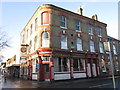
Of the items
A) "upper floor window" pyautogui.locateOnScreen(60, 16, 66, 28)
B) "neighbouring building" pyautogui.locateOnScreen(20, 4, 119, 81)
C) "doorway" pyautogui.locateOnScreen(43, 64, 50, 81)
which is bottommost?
"doorway" pyautogui.locateOnScreen(43, 64, 50, 81)

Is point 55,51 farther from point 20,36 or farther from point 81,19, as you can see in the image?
point 20,36

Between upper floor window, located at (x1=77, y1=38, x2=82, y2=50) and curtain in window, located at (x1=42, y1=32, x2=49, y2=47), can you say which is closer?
curtain in window, located at (x1=42, y1=32, x2=49, y2=47)

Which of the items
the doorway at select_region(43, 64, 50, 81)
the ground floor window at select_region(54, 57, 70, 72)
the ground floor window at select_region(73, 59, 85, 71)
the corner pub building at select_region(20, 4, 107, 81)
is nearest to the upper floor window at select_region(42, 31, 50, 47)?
the corner pub building at select_region(20, 4, 107, 81)

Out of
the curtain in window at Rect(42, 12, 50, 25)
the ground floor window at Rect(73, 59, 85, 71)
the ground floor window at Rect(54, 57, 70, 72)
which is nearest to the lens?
the ground floor window at Rect(54, 57, 70, 72)

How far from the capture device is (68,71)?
60.2ft

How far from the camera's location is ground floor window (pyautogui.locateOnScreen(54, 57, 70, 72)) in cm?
1764

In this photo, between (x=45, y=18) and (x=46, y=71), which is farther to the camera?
(x=45, y=18)

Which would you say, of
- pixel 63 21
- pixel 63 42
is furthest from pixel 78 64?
pixel 63 21

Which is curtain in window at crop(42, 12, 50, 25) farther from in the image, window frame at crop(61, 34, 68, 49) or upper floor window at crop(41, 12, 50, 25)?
window frame at crop(61, 34, 68, 49)

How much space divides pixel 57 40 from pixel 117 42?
66.6ft

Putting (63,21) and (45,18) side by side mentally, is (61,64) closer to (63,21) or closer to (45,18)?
(63,21)

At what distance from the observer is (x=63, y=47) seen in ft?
62.4

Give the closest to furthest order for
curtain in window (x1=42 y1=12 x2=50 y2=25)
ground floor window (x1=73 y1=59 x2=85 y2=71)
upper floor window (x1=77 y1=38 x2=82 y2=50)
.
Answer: curtain in window (x1=42 y1=12 x2=50 y2=25)
ground floor window (x1=73 y1=59 x2=85 y2=71)
upper floor window (x1=77 y1=38 x2=82 y2=50)

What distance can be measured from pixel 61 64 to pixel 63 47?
2865mm
